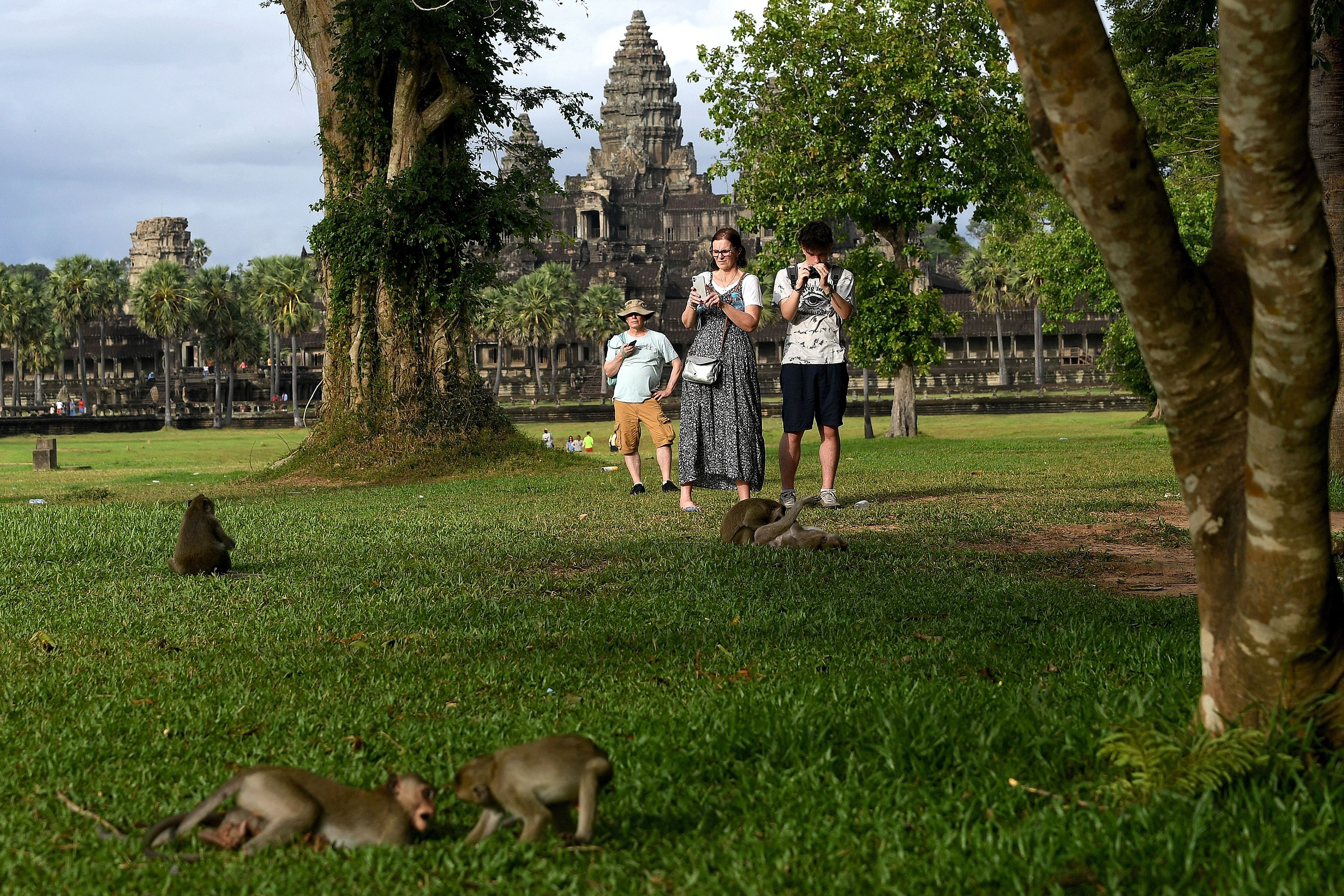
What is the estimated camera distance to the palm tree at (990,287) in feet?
194

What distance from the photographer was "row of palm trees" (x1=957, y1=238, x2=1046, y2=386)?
5519cm

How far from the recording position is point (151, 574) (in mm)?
6340

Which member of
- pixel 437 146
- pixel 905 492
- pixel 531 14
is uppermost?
pixel 531 14

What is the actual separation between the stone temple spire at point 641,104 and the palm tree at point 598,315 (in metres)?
24.8

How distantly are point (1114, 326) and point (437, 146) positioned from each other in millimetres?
17267

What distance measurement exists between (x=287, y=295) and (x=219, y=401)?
644cm

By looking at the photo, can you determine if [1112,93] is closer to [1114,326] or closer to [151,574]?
[151,574]

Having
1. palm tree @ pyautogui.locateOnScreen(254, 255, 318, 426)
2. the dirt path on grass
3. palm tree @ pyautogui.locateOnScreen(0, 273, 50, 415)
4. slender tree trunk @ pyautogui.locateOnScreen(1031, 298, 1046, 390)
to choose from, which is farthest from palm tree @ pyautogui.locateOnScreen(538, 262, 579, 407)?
the dirt path on grass

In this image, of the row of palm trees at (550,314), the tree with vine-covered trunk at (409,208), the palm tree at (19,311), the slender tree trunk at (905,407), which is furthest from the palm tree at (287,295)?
the tree with vine-covered trunk at (409,208)

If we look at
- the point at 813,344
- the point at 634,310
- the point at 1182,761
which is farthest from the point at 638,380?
the point at 1182,761

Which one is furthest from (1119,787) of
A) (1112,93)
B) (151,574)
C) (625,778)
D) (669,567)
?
(151,574)

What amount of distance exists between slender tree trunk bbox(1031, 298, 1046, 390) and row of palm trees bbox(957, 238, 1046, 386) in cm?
2

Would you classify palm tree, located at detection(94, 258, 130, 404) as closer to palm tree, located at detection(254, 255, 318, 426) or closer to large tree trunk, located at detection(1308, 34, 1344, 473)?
palm tree, located at detection(254, 255, 318, 426)

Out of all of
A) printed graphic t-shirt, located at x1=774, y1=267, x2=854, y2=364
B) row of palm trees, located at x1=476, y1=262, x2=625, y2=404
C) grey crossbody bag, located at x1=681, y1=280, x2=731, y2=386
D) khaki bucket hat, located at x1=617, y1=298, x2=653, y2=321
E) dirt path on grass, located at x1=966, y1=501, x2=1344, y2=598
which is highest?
row of palm trees, located at x1=476, y1=262, x2=625, y2=404
